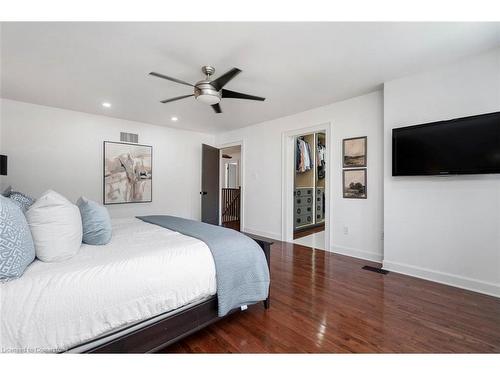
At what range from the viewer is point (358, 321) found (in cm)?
174

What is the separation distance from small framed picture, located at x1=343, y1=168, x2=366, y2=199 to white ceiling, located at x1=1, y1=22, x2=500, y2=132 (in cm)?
113

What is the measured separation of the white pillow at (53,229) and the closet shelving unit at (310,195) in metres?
4.03

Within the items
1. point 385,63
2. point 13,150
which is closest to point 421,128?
point 385,63

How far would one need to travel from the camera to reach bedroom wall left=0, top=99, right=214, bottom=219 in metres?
3.41

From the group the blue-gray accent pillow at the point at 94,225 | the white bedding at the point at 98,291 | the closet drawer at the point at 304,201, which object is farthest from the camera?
the closet drawer at the point at 304,201

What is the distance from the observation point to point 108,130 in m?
4.16

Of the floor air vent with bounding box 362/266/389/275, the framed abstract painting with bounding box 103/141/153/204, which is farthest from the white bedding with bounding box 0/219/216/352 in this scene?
the framed abstract painting with bounding box 103/141/153/204

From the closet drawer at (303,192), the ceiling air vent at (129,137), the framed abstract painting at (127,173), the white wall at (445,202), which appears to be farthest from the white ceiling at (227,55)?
the closet drawer at (303,192)

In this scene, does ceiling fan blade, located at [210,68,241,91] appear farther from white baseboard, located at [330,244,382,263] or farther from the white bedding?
white baseboard, located at [330,244,382,263]

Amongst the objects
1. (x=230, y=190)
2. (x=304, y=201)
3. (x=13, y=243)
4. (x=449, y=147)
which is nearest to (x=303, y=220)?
(x=304, y=201)

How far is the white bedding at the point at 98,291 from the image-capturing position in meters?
0.97

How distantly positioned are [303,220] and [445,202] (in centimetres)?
293

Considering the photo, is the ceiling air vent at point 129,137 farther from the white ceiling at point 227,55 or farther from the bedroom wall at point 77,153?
the white ceiling at point 227,55
